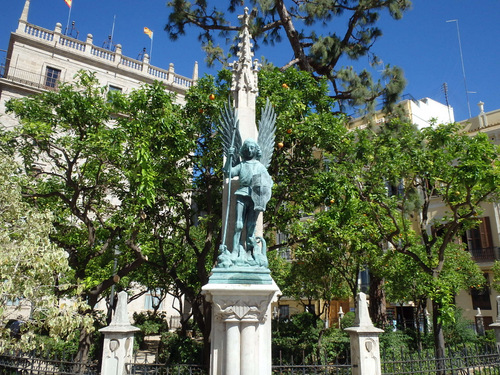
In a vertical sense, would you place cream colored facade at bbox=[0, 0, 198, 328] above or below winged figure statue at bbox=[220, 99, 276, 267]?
above

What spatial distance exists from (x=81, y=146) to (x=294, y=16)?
10451mm

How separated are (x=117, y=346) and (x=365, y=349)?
15.7ft

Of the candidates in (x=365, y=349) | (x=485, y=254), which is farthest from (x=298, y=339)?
(x=485, y=254)

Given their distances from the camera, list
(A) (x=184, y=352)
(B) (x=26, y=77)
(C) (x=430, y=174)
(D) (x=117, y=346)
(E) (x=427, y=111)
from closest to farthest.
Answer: (D) (x=117, y=346)
(C) (x=430, y=174)
(A) (x=184, y=352)
(B) (x=26, y=77)
(E) (x=427, y=111)

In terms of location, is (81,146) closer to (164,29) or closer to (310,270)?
(164,29)

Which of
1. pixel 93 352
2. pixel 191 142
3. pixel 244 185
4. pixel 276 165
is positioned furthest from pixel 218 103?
pixel 93 352

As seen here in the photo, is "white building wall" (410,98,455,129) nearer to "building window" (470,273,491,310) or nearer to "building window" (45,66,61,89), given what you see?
"building window" (470,273,491,310)

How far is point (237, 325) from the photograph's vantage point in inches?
217

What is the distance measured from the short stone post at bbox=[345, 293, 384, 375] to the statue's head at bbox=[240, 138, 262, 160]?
3.98m

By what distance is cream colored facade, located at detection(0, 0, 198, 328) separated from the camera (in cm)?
2531

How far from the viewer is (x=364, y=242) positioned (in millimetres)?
12625

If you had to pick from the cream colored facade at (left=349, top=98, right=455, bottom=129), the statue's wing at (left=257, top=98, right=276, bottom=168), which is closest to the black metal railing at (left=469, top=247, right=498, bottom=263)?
the cream colored facade at (left=349, top=98, right=455, bottom=129)

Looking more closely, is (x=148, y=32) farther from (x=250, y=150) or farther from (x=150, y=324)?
(x=250, y=150)

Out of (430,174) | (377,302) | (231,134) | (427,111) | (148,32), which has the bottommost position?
(377,302)
